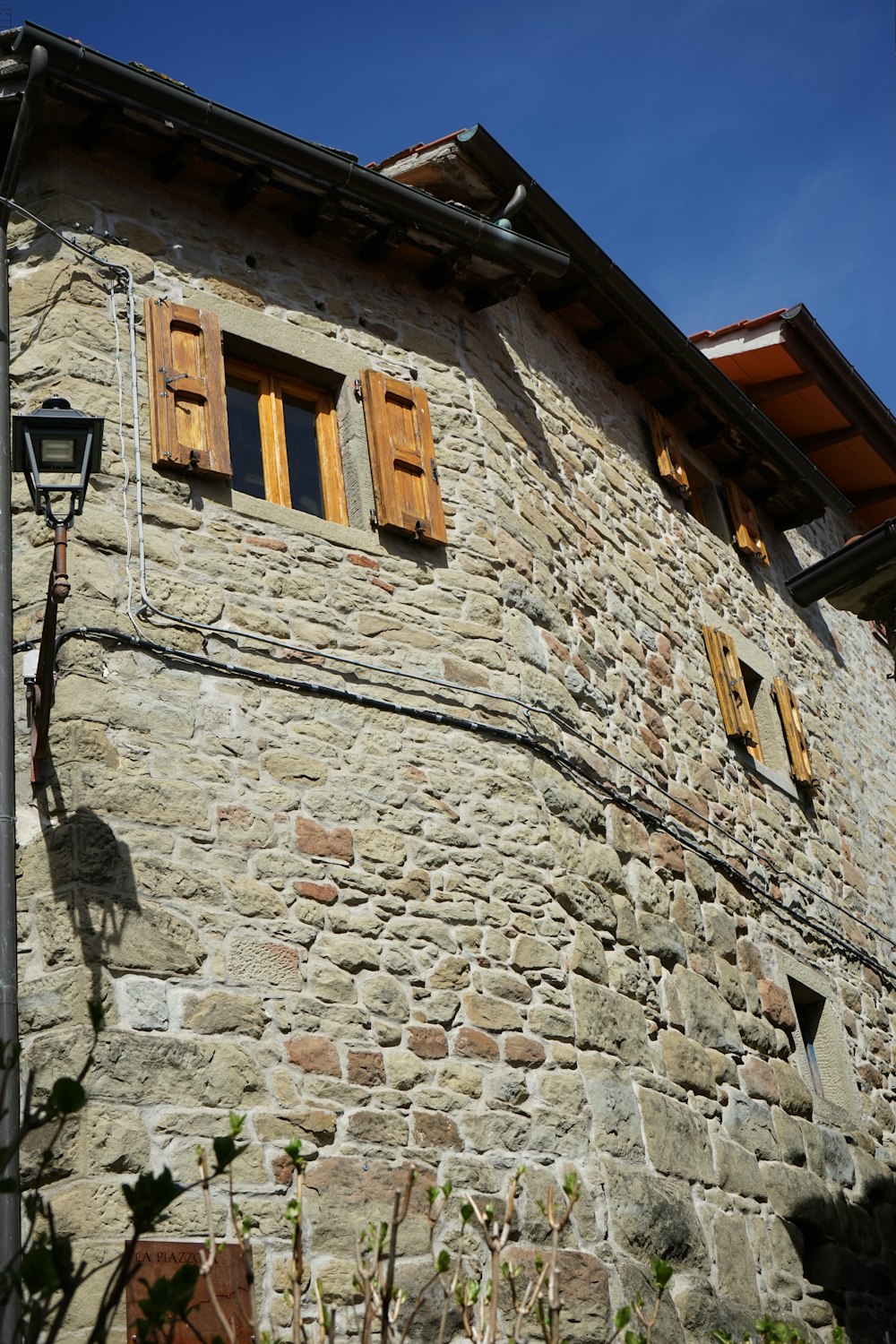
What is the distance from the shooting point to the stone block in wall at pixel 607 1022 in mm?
5777

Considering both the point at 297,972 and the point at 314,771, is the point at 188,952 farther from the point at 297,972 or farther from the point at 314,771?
the point at 314,771

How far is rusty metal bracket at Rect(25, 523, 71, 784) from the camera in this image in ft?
15.0

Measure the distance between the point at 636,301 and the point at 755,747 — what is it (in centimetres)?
273

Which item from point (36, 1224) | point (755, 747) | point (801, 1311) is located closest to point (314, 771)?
point (36, 1224)

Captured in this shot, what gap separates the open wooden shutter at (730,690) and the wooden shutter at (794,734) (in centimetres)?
37

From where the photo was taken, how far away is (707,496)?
398 inches

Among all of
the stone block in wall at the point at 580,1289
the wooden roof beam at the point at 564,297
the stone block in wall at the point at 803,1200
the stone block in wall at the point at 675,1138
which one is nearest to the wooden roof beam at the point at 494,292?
the wooden roof beam at the point at 564,297

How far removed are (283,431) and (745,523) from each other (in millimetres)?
4666

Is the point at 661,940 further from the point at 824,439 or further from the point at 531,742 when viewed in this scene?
the point at 824,439

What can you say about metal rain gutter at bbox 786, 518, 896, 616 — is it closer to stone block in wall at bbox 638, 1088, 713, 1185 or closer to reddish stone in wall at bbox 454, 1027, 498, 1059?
stone block in wall at bbox 638, 1088, 713, 1185

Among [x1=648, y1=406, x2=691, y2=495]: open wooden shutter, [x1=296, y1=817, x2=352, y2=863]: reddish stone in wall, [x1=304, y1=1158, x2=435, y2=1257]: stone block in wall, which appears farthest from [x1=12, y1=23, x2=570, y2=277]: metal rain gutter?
[x1=304, y1=1158, x2=435, y2=1257]: stone block in wall

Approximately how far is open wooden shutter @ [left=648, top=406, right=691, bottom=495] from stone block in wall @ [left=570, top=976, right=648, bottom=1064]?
404cm

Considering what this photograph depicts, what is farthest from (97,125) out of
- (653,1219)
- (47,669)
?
(653,1219)

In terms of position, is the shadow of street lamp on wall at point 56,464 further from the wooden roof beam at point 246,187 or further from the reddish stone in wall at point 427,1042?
the wooden roof beam at point 246,187
